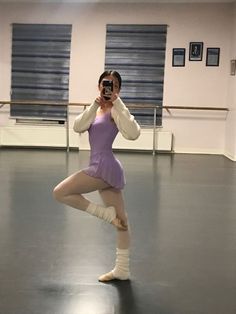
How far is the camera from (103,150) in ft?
8.21

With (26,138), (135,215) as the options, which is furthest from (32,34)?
(135,215)

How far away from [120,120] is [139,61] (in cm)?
674

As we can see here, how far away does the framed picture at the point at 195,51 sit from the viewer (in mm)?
8766

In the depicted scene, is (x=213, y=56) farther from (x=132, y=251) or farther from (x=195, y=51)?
(x=132, y=251)

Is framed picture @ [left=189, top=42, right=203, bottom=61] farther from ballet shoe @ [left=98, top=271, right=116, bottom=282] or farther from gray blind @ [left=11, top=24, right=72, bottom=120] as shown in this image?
ballet shoe @ [left=98, top=271, right=116, bottom=282]

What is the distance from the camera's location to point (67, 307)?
2291 mm

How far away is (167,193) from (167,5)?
16.5 ft

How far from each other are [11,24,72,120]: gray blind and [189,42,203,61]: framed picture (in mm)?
2515

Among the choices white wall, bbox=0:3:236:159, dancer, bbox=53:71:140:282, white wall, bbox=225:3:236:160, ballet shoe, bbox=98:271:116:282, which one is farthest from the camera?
white wall, bbox=0:3:236:159

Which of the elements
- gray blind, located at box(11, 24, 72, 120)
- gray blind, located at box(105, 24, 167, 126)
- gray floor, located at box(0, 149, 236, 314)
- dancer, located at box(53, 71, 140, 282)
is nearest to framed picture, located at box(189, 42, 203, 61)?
gray blind, located at box(105, 24, 167, 126)

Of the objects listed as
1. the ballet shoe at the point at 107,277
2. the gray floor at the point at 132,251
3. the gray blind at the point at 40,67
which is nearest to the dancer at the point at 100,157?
the ballet shoe at the point at 107,277

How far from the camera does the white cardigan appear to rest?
7.97 feet

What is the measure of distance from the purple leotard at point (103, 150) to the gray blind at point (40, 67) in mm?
6674

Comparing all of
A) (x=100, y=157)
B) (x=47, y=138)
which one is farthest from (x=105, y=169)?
(x=47, y=138)
